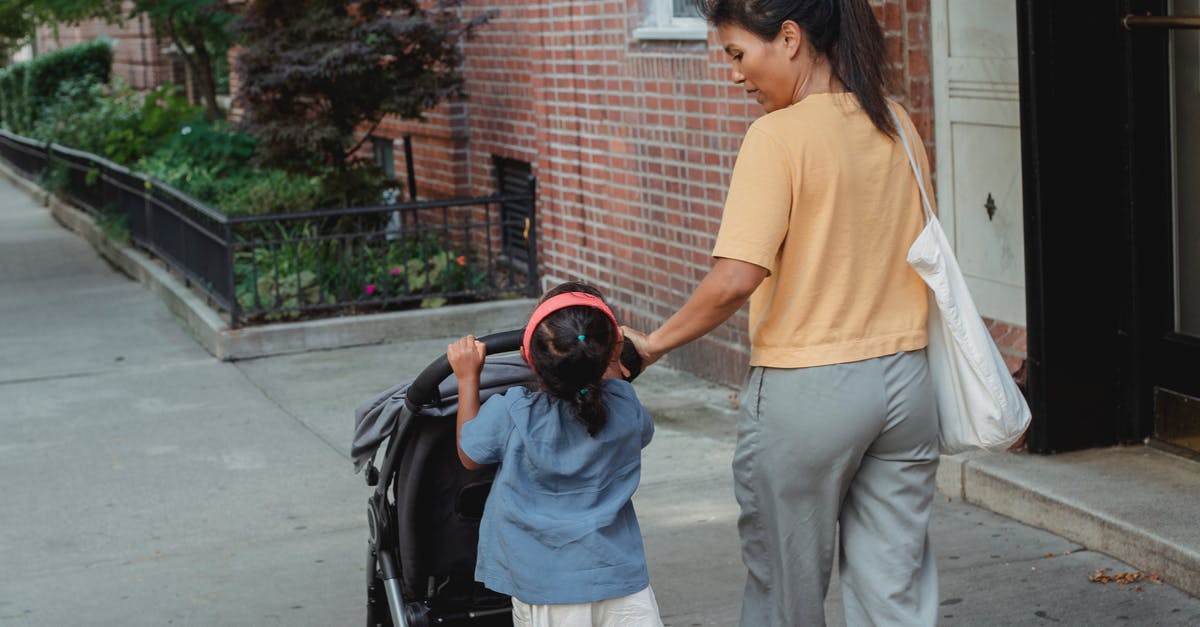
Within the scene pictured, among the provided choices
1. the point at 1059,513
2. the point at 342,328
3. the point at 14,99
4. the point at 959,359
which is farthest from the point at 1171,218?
the point at 14,99

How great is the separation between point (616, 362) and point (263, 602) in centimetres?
237

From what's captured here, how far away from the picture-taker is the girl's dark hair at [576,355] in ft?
10.7

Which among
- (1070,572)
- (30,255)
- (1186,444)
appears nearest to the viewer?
(1070,572)

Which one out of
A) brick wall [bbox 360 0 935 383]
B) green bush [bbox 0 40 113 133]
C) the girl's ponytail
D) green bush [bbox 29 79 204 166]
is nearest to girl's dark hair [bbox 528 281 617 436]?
the girl's ponytail

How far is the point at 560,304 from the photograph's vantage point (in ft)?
10.7

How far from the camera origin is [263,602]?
208 inches

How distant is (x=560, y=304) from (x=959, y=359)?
86 centimetres

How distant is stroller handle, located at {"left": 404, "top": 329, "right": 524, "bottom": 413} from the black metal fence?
5.94 m

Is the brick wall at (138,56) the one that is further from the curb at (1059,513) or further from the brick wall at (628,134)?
the curb at (1059,513)

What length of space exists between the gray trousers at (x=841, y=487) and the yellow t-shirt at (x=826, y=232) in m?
0.07

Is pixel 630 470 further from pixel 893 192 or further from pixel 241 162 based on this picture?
pixel 241 162

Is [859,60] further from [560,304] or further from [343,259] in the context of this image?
[343,259]

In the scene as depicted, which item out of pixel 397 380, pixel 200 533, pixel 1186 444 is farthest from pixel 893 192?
pixel 397 380

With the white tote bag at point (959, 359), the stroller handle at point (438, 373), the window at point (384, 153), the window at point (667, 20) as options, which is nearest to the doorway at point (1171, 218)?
the white tote bag at point (959, 359)
